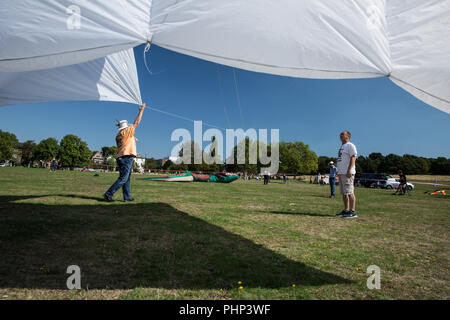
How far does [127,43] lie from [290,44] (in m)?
1.31

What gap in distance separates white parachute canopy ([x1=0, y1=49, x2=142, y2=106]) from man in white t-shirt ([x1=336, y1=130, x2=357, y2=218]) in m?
5.07

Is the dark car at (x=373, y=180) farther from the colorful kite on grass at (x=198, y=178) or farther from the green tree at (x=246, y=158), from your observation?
the green tree at (x=246, y=158)

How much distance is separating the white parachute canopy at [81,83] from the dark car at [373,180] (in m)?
35.8

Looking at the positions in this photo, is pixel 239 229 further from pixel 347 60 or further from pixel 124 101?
pixel 124 101

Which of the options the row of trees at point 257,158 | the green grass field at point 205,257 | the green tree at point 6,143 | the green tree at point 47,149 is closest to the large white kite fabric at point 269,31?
the green grass field at point 205,257

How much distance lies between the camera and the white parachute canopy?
162 inches

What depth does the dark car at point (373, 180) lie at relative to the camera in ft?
105

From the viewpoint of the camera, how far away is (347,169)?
5711 mm

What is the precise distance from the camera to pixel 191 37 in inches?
76.7

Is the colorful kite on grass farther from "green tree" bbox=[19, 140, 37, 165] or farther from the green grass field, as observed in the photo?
"green tree" bbox=[19, 140, 37, 165]

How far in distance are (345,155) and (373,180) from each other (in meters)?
32.5

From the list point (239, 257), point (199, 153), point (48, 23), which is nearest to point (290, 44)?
point (48, 23)

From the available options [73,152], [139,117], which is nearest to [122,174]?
[139,117]

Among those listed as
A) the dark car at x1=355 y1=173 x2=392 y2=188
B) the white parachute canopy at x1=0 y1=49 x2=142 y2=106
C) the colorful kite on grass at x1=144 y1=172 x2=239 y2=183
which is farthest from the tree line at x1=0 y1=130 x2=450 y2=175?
the white parachute canopy at x1=0 y1=49 x2=142 y2=106
